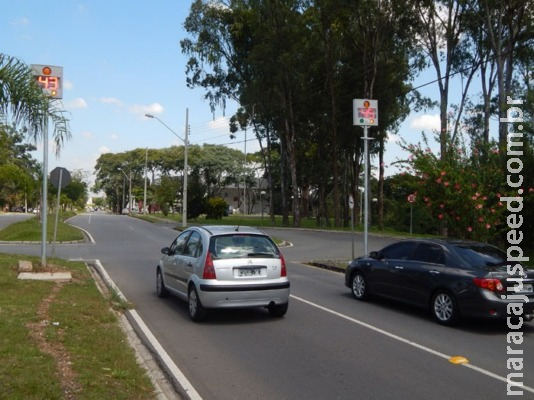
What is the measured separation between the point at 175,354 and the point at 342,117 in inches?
1378

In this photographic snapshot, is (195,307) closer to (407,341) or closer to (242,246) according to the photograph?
(242,246)

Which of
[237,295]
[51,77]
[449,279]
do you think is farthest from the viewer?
[51,77]

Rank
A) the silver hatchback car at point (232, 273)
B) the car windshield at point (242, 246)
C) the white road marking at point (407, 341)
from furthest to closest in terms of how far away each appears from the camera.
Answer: the car windshield at point (242, 246) < the silver hatchback car at point (232, 273) < the white road marking at point (407, 341)

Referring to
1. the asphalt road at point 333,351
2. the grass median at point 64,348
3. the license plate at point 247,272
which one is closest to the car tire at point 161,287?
the asphalt road at point 333,351

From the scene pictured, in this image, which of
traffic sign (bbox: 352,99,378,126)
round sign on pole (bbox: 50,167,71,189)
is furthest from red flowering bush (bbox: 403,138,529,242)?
round sign on pole (bbox: 50,167,71,189)

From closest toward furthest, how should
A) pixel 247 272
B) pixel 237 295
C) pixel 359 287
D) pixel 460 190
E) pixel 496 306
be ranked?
pixel 496 306 < pixel 237 295 < pixel 247 272 < pixel 359 287 < pixel 460 190

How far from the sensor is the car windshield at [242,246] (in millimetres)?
8859

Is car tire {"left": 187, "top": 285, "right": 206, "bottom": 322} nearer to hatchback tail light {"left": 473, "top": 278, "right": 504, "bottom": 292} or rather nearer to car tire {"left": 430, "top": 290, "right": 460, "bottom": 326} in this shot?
car tire {"left": 430, "top": 290, "right": 460, "bottom": 326}

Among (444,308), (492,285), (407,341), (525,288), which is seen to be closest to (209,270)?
(407,341)

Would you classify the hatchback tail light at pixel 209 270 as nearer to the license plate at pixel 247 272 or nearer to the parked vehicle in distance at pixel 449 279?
the license plate at pixel 247 272

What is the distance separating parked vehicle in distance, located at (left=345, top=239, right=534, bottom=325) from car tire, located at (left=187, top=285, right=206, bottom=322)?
3.83m

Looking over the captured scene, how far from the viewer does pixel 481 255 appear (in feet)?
→ 30.2

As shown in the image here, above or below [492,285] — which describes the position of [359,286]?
below

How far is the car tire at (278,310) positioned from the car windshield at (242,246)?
897mm
